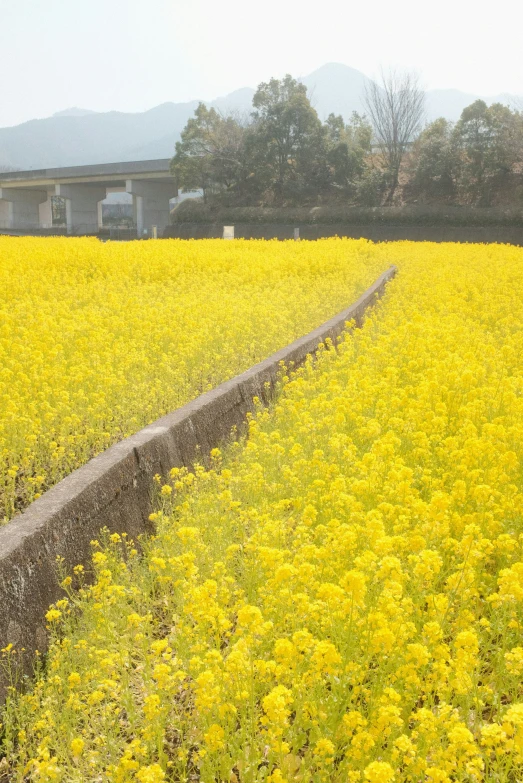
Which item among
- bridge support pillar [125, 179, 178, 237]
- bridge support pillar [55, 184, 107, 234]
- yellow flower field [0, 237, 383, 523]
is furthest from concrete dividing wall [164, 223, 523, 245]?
yellow flower field [0, 237, 383, 523]

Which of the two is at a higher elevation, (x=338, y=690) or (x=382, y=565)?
(x=382, y=565)

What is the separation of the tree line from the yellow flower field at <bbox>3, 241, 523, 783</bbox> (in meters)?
38.4

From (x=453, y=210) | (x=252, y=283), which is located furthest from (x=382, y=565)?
(x=453, y=210)

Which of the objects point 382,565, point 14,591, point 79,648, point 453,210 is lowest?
point 79,648

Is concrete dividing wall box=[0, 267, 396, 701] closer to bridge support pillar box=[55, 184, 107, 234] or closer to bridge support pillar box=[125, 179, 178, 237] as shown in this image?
bridge support pillar box=[125, 179, 178, 237]

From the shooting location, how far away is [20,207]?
5631 centimetres

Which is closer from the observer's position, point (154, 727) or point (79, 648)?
point (154, 727)

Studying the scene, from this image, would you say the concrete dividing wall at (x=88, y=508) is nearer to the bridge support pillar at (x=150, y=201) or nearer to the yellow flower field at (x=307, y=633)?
the yellow flower field at (x=307, y=633)

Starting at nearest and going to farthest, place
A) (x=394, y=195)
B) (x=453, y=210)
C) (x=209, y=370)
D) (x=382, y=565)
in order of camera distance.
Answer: (x=382, y=565), (x=209, y=370), (x=453, y=210), (x=394, y=195)

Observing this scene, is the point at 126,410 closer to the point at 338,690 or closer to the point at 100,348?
the point at 100,348

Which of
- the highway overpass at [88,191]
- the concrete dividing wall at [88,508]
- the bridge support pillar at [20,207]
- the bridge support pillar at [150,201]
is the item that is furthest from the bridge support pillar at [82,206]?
the concrete dividing wall at [88,508]

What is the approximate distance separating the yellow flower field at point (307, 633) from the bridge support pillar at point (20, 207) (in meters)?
56.1

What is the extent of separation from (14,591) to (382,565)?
4.50 feet

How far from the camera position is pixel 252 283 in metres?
13.9
